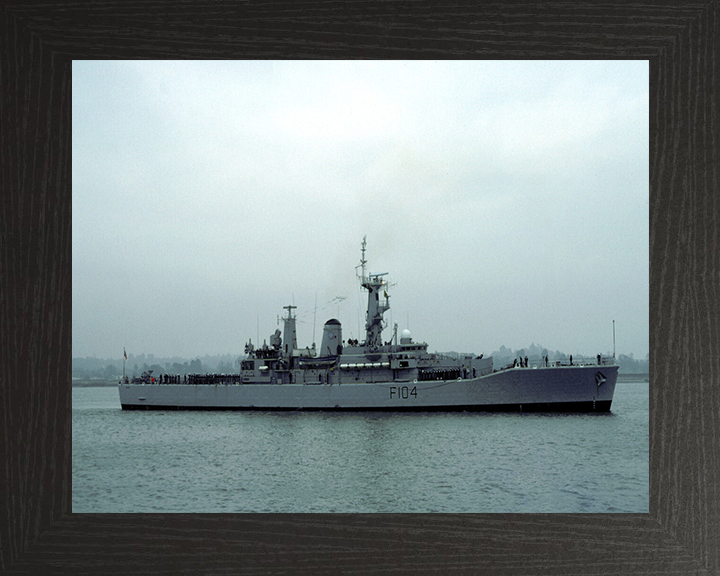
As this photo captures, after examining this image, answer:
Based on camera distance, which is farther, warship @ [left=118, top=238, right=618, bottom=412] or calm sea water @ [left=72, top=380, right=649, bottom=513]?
warship @ [left=118, top=238, right=618, bottom=412]

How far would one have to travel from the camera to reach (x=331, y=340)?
648 inches

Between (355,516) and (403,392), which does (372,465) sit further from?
(355,516)

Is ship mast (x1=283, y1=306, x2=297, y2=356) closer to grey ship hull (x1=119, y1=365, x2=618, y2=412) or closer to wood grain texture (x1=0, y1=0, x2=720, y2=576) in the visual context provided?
grey ship hull (x1=119, y1=365, x2=618, y2=412)

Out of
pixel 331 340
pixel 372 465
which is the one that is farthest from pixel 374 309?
pixel 372 465

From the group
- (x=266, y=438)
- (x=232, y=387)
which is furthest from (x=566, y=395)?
(x=232, y=387)

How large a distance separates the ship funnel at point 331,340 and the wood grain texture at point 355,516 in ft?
46.9

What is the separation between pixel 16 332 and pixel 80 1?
98 centimetres

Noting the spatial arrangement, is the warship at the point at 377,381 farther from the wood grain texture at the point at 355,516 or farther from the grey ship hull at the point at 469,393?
the wood grain texture at the point at 355,516

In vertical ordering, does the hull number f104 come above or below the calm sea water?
above

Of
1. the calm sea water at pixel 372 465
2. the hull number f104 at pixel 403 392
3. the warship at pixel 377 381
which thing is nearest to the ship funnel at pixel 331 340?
the warship at pixel 377 381

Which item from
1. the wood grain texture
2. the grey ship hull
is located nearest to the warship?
the grey ship hull

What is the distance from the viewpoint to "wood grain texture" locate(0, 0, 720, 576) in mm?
1998

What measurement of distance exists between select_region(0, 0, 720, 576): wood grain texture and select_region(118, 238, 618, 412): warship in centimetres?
1169

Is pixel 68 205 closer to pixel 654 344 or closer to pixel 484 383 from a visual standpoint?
pixel 654 344
